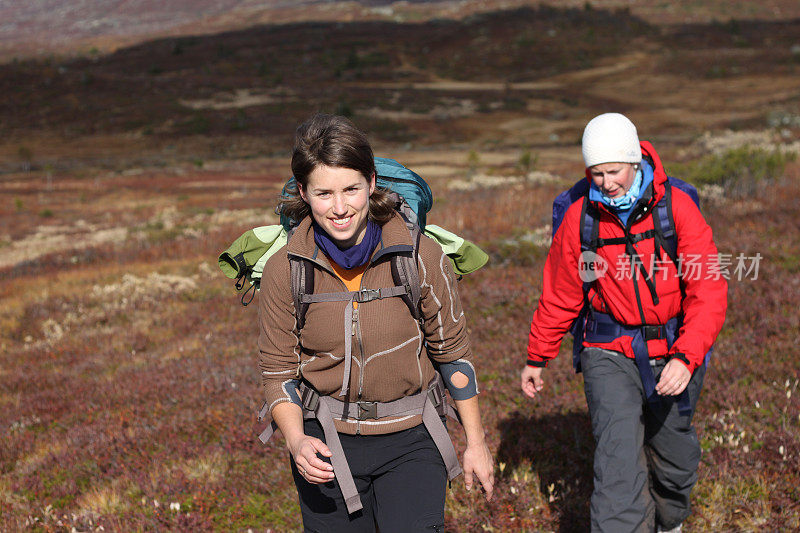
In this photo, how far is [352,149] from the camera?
2350mm

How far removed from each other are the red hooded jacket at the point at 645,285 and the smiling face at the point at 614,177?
110 millimetres

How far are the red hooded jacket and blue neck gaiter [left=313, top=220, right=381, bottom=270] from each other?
4.28 ft

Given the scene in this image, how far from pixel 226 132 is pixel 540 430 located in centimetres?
6151

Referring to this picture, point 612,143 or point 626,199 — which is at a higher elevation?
point 612,143

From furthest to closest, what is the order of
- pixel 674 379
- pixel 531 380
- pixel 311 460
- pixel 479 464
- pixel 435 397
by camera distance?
pixel 531 380 < pixel 674 379 < pixel 435 397 < pixel 479 464 < pixel 311 460

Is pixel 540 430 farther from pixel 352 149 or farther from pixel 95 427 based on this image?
pixel 95 427

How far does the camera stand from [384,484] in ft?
8.51

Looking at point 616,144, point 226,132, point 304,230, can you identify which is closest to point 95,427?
point 304,230

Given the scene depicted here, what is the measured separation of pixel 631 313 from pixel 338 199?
1.78 meters

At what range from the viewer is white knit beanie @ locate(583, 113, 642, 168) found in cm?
306

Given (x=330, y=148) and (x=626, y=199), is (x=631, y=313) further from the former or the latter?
(x=330, y=148)

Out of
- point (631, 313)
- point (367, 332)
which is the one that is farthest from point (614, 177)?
point (367, 332)

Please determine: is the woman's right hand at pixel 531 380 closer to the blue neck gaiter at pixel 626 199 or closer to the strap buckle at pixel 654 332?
the strap buckle at pixel 654 332

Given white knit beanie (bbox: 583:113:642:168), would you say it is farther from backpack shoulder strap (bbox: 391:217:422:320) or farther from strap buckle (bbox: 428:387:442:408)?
strap buckle (bbox: 428:387:442:408)
